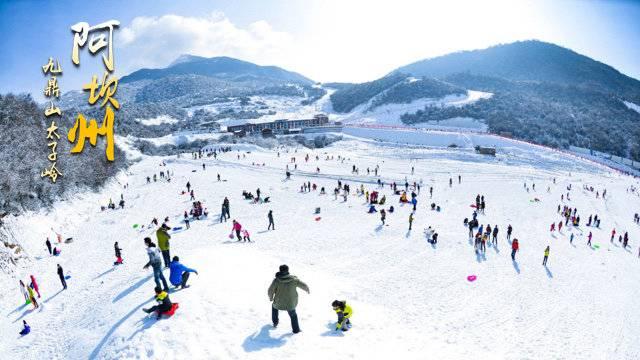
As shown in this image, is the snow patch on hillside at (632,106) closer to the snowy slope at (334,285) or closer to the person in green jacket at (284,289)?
the snowy slope at (334,285)

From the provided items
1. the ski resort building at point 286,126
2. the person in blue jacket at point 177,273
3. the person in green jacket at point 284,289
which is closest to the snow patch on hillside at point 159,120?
the ski resort building at point 286,126

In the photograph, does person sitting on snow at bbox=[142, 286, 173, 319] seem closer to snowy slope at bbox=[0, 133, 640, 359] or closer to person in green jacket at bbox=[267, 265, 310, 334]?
snowy slope at bbox=[0, 133, 640, 359]

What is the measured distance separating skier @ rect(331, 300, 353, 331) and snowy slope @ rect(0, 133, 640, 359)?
0.80ft

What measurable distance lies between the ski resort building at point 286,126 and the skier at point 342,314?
7829cm

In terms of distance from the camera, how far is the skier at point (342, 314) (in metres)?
9.09

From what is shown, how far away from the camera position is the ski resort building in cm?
9095

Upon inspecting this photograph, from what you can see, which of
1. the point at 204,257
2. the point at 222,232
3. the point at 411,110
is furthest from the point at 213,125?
the point at 204,257

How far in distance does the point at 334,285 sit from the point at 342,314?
14.7ft

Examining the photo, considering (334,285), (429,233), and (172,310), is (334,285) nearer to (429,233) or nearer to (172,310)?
(172,310)

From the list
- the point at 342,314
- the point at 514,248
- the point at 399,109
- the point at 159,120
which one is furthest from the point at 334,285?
the point at 399,109

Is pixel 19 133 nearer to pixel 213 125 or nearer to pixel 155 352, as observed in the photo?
pixel 155 352

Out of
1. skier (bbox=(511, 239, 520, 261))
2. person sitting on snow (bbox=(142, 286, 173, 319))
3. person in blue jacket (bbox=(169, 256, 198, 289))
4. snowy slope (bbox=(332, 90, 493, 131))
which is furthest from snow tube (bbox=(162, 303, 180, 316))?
snowy slope (bbox=(332, 90, 493, 131))

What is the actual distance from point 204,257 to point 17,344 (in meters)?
6.51

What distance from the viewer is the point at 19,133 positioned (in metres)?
→ 30.4
